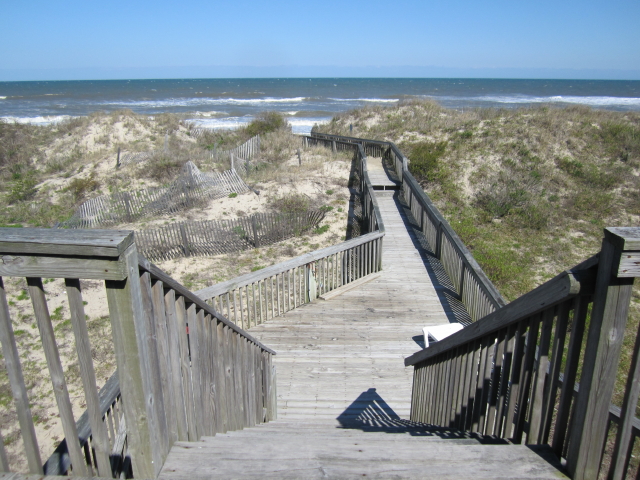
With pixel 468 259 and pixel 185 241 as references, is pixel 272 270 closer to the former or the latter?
pixel 468 259

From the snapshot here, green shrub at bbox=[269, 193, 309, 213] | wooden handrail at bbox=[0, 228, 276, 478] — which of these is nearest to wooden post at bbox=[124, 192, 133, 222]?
green shrub at bbox=[269, 193, 309, 213]

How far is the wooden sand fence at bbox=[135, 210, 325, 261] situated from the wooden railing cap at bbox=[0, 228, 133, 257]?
11.6 metres

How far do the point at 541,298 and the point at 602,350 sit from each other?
0.31 meters

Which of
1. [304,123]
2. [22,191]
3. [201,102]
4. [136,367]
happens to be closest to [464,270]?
[136,367]

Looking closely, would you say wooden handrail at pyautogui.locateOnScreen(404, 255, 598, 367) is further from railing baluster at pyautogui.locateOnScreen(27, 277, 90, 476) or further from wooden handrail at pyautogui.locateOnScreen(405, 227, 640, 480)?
railing baluster at pyautogui.locateOnScreen(27, 277, 90, 476)

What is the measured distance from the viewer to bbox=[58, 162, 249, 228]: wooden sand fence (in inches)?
620

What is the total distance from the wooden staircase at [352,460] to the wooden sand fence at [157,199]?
585 inches

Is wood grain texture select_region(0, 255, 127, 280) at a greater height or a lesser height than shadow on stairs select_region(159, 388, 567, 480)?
greater

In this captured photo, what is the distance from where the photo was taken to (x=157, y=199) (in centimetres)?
1678

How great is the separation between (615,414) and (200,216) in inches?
605

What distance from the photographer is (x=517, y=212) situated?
1595cm

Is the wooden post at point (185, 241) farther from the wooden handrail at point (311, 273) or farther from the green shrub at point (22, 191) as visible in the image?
the green shrub at point (22, 191)

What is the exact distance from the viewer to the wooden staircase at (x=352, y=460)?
1914mm

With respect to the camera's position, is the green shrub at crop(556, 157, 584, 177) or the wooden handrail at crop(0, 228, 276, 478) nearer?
the wooden handrail at crop(0, 228, 276, 478)
